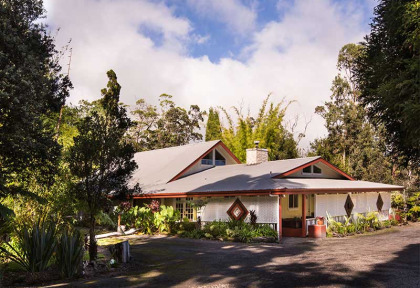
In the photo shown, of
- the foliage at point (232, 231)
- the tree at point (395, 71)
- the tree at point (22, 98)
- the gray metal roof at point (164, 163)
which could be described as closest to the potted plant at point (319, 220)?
the foliage at point (232, 231)

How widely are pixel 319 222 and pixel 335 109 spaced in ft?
84.0

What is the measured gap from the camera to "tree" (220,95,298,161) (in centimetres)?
4091

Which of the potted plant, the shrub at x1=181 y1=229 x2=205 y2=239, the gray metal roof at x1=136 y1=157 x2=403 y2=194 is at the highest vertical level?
the gray metal roof at x1=136 y1=157 x2=403 y2=194

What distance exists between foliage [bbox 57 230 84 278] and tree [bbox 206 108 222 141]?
132 ft

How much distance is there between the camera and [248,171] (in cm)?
2444

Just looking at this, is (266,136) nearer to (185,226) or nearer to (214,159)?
(214,159)

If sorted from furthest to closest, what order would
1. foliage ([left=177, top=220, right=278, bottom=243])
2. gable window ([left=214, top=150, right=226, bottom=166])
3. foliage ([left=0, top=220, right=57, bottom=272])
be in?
gable window ([left=214, top=150, right=226, bottom=166]) < foliage ([left=177, top=220, right=278, bottom=243]) < foliage ([left=0, top=220, right=57, bottom=272])

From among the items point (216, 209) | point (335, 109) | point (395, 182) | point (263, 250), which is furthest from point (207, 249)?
point (335, 109)

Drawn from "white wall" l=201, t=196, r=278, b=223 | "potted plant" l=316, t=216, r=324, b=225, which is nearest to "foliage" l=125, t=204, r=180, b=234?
"white wall" l=201, t=196, r=278, b=223

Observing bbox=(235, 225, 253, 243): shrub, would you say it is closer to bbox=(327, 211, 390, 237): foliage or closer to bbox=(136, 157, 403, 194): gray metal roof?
bbox=(136, 157, 403, 194): gray metal roof

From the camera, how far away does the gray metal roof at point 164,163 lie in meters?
26.6

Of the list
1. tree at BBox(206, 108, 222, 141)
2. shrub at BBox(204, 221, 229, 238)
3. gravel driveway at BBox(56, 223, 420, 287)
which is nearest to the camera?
gravel driveway at BBox(56, 223, 420, 287)

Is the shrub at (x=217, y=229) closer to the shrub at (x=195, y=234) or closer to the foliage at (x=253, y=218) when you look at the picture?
the shrub at (x=195, y=234)

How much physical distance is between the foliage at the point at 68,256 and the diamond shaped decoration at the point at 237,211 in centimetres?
1097
